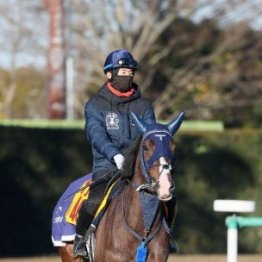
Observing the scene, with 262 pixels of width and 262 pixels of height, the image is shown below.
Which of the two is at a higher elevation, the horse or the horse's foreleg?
the horse

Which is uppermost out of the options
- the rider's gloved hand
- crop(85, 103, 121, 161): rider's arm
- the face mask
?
the face mask

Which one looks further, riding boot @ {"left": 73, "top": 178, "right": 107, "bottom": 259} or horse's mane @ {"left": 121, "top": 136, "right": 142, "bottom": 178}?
riding boot @ {"left": 73, "top": 178, "right": 107, "bottom": 259}

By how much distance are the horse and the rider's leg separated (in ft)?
0.75

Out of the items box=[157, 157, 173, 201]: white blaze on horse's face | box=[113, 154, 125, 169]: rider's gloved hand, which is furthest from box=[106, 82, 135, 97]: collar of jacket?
box=[157, 157, 173, 201]: white blaze on horse's face

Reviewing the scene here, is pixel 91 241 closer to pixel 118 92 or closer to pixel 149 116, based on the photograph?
pixel 149 116

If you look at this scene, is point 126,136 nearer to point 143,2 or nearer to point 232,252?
point 232,252

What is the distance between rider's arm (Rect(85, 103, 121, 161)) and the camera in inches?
379

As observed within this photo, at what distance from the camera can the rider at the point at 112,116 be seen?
9.90m

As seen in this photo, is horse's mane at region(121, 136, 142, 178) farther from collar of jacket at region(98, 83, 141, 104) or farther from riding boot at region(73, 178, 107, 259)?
collar of jacket at region(98, 83, 141, 104)

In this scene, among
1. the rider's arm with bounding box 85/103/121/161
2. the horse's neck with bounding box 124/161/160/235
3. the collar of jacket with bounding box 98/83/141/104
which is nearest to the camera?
the horse's neck with bounding box 124/161/160/235

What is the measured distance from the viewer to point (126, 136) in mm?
9969

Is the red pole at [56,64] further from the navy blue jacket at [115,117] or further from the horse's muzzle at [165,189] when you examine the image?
the horse's muzzle at [165,189]

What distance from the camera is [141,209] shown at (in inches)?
360

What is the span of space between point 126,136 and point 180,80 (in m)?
26.3
